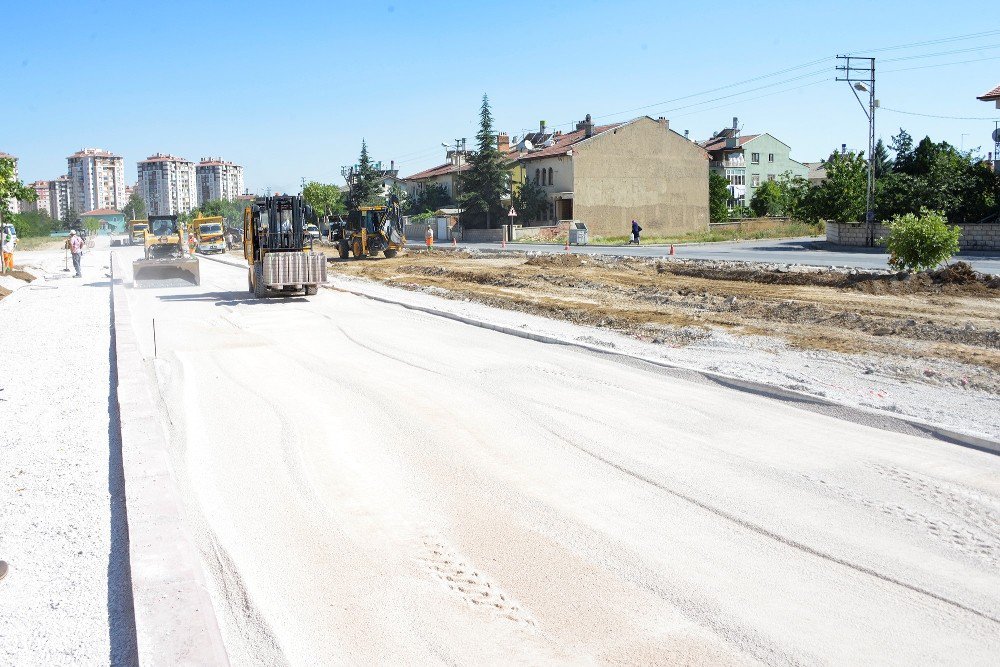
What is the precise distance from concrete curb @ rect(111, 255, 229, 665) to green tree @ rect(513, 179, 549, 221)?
199ft

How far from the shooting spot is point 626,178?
67.9m

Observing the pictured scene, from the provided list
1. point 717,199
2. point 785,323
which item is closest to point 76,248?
point 785,323

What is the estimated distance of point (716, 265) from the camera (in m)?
29.4

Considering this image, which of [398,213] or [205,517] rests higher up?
[398,213]

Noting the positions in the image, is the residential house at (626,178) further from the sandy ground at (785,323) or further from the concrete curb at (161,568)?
the concrete curb at (161,568)

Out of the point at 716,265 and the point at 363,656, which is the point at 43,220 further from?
the point at 363,656

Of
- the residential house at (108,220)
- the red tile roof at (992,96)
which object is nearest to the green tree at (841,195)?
the red tile roof at (992,96)

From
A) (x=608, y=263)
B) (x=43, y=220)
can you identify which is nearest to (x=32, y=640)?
(x=608, y=263)

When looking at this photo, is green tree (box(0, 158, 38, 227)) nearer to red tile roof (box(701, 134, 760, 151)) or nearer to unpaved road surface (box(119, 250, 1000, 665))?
unpaved road surface (box(119, 250, 1000, 665))

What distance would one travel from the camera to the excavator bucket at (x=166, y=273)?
97.7ft

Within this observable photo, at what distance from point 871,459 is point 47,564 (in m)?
6.34

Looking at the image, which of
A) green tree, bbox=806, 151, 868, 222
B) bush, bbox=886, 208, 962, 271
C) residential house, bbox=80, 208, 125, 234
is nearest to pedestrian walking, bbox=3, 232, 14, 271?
bush, bbox=886, 208, 962, 271

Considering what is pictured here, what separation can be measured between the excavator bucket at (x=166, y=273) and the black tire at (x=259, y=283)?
6.43 metres

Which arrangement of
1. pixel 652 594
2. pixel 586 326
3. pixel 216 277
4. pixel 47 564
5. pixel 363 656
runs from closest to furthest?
1. pixel 363 656
2. pixel 652 594
3. pixel 47 564
4. pixel 586 326
5. pixel 216 277
